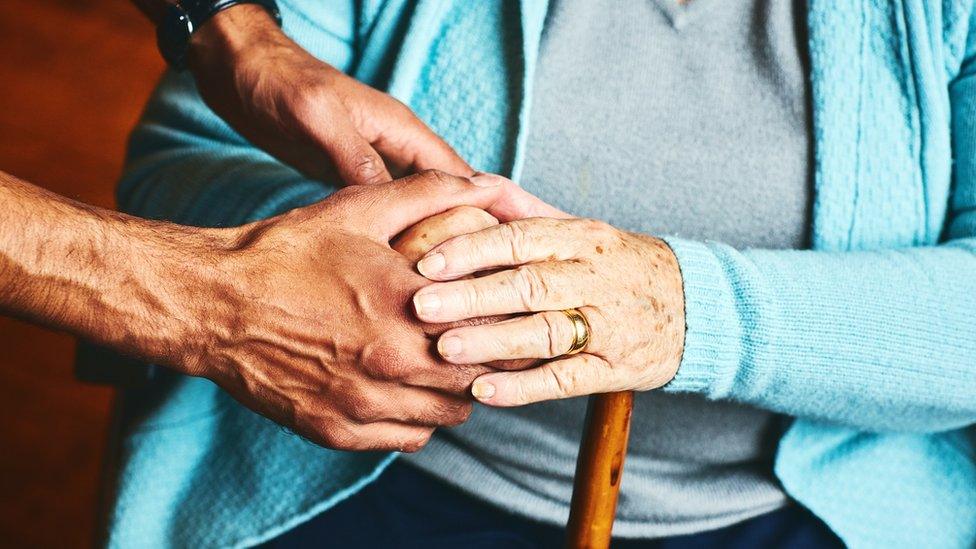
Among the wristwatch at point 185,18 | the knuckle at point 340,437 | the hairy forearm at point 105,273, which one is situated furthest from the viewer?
the wristwatch at point 185,18

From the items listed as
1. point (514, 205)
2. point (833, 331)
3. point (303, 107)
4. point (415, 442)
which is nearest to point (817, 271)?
point (833, 331)

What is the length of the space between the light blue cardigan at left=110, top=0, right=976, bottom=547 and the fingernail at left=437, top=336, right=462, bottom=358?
0.81ft

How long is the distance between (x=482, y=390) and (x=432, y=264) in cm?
12

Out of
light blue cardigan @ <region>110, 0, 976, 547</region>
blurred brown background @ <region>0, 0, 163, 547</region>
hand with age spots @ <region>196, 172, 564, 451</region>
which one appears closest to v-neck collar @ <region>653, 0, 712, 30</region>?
light blue cardigan @ <region>110, 0, 976, 547</region>

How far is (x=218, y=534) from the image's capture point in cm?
94

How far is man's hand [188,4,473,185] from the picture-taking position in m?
0.86

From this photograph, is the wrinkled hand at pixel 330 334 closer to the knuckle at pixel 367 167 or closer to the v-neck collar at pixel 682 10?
the knuckle at pixel 367 167

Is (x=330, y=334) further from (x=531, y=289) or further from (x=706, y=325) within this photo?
(x=706, y=325)

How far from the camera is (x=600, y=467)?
0.71 m

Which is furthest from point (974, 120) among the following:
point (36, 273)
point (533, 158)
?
point (36, 273)

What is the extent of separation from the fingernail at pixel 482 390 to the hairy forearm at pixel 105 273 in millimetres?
236

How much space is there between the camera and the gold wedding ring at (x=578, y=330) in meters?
0.69

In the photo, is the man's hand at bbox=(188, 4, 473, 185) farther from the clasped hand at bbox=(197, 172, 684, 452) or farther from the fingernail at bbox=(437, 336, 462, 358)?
the fingernail at bbox=(437, 336, 462, 358)

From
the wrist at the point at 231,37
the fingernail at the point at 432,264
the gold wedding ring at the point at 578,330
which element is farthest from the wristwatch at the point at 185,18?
the gold wedding ring at the point at 578,330
